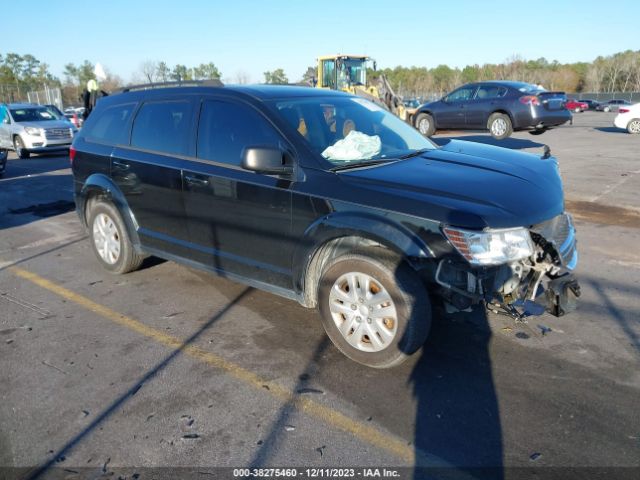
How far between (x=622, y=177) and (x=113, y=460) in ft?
34.2

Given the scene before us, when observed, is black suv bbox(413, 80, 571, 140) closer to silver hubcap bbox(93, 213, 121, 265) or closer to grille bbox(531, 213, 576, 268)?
silver hubcap bbox(93, 213, 121, 265)

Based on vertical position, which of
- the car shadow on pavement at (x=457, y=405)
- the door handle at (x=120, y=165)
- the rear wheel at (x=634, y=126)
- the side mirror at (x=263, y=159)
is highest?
the side mirror at (x=263, y=159)

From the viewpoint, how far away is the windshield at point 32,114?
1733 cm

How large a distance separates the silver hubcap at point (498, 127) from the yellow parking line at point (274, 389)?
43.9 ft

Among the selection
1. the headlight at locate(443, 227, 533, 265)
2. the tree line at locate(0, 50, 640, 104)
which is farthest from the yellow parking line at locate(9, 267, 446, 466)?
the tree line at locate(0, 50, 640, 104)

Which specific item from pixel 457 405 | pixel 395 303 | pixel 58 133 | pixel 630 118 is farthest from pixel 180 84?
pixel 630 118

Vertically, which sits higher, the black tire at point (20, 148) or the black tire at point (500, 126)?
the black tire at point (500, 126)

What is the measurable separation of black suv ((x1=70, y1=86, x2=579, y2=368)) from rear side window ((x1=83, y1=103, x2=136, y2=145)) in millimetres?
24

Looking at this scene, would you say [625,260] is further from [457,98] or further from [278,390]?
[457,98]

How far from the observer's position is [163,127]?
4.84 m

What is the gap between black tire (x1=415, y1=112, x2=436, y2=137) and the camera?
17.7 meters

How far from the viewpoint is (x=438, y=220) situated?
3.18 m

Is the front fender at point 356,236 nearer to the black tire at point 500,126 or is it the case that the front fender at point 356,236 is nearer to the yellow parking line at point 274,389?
the yellow parking line at point 274,389

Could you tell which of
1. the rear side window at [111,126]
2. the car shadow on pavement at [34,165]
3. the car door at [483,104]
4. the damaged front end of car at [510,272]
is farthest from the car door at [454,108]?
the damaged front end of car at [510,272]
